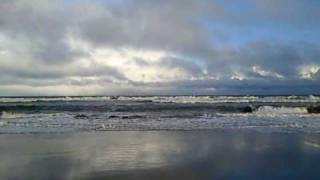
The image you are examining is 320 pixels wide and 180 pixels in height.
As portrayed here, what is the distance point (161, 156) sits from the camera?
1350cm

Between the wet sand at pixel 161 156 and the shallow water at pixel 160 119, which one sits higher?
the shallow water at pixel 160 119

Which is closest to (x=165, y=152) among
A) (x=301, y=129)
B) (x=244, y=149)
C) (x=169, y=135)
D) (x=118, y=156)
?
(x=118, y=156)

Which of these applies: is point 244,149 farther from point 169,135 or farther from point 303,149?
point 169,135

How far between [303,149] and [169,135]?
230 inches

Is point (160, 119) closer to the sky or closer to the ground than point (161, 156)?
closer to the sky

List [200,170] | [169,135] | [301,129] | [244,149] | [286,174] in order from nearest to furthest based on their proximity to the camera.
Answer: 1. [286,174]
2. [200,170]
3. [244,149]
4. [169,135]
5. [301,129]

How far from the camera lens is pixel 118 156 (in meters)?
13.5

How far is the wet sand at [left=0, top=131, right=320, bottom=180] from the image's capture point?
35.8 ft

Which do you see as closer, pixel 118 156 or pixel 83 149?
pixel 118 156

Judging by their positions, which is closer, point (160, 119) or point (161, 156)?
point (161, 156)

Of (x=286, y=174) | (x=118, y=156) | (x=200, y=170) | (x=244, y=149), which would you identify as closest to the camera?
(x=286, y=174)

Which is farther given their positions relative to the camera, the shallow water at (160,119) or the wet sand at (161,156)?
the shallow water at (160,119)

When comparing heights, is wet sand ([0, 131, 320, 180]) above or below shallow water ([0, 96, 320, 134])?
below

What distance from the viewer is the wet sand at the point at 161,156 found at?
1090cm
